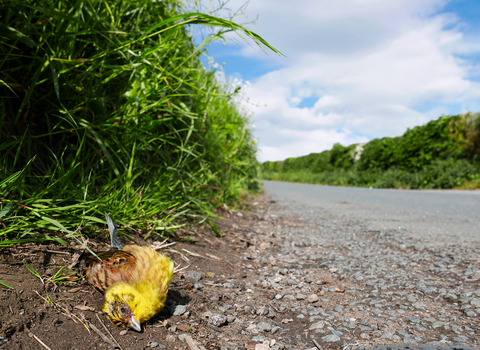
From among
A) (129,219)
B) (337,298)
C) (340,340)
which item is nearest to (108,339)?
(129,219)

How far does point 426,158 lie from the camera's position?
12.1m

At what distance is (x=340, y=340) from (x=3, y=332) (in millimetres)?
1148

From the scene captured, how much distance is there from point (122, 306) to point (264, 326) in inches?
22.7

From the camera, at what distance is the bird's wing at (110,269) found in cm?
113

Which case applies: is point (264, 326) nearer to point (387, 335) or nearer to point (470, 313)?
point (387, 335)

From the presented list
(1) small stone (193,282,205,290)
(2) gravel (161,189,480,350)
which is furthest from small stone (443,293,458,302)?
(1) small stone (193,282,205,290)

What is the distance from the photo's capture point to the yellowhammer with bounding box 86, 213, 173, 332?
1.03m

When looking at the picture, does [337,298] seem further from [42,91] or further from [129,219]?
[42,91]

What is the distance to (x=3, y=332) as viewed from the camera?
871 mm

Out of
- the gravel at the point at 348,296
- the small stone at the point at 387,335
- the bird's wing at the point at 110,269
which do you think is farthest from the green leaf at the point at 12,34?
the small stone at the point at 387,335

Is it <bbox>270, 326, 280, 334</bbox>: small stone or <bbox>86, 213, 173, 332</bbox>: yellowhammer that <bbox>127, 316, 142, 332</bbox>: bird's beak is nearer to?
<bbox>86, 213, 173, 332</bbox>: yellowhammer

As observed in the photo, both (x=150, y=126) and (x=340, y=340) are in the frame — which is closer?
(x=340, y=340)

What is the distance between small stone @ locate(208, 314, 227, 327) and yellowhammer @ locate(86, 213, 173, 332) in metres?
0.22

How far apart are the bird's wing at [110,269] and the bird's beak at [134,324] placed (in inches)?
6.3
